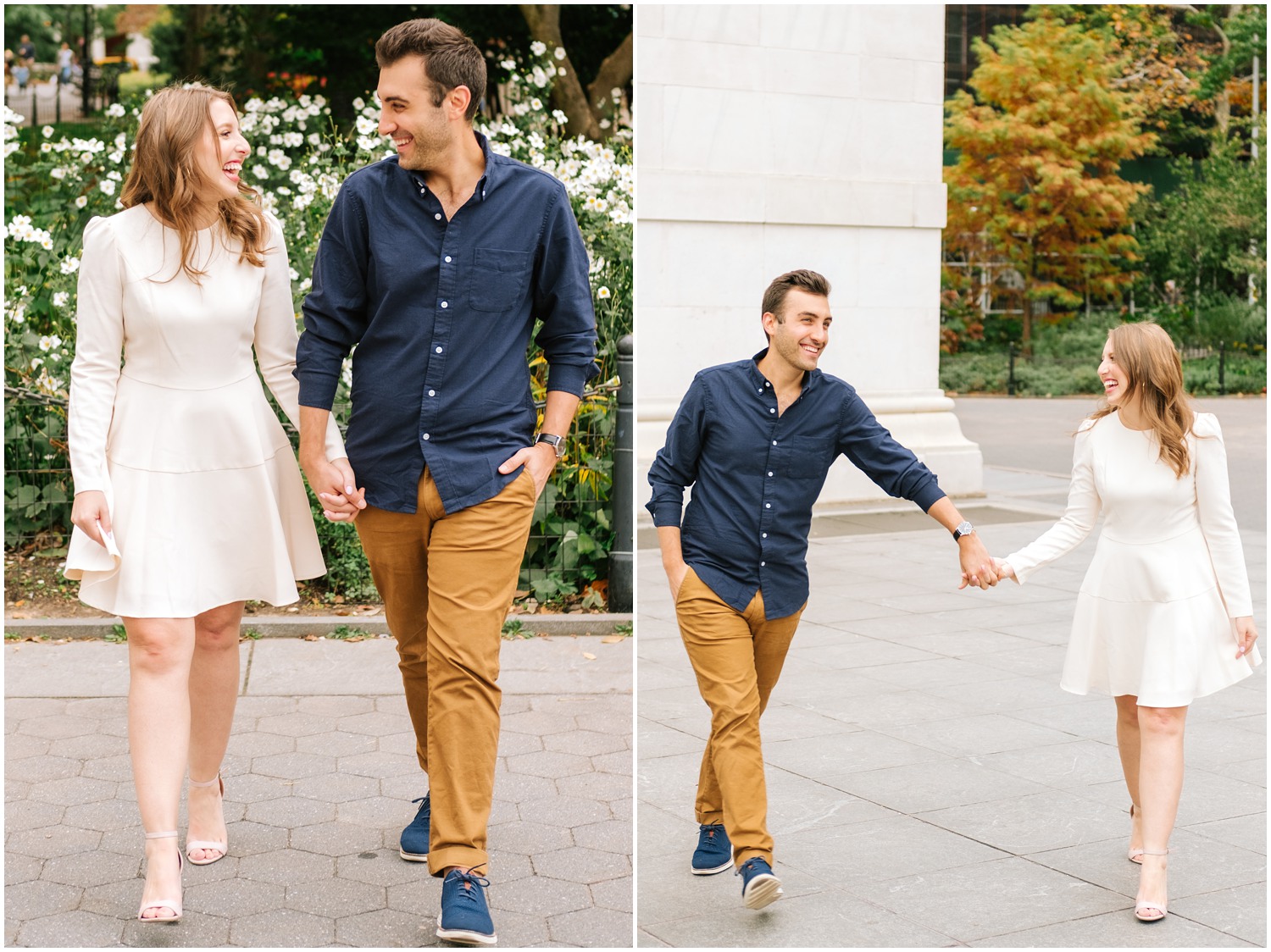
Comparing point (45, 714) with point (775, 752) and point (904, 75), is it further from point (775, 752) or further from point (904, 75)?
point (904, 75)

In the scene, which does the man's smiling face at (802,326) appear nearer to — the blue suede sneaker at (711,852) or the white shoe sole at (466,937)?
the blue suede sneaker at (711,852)

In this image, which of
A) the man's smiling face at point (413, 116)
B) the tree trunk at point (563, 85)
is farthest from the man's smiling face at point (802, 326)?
the tree trunk at point (563, 85)

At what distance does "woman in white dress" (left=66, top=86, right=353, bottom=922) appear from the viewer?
3.71 m

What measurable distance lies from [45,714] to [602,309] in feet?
12.1

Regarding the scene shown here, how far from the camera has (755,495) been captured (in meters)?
3.87

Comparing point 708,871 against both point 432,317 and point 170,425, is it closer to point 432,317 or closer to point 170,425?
point 432,317

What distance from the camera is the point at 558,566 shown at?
7.55 m

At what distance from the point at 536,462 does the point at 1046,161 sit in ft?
93.9

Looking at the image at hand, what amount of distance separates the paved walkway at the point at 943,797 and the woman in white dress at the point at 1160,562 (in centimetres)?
30

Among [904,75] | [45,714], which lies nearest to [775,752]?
[45,714]

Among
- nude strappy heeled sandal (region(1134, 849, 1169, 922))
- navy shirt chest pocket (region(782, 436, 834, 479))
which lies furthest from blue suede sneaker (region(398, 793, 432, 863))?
nude strappy heeled sandal (region(1134, 849, 1169, 922))

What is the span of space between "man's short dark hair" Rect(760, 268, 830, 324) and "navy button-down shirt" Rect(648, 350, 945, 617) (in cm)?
13

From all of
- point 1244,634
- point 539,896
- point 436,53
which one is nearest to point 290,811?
point 539,896

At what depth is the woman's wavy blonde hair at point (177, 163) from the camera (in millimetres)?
3727
